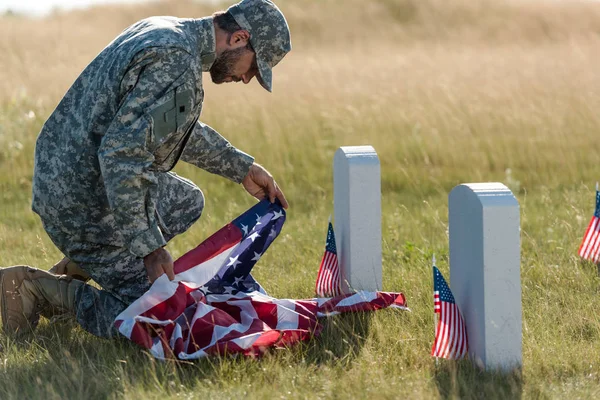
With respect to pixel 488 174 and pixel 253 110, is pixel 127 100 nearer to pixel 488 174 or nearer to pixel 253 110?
pixel 488 174

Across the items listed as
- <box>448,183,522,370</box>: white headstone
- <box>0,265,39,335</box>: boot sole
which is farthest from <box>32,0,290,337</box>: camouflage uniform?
<box>448,183,522,370</box>: white headstone

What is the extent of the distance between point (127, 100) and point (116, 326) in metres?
1.07

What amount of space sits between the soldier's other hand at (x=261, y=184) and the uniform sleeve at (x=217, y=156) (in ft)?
0.15

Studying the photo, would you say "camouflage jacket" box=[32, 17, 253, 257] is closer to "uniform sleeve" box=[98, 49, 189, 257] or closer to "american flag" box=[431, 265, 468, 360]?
"uniform sleeve" box=[98, 49, 189, 257]

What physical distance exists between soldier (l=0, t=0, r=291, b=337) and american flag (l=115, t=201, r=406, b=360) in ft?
0.53

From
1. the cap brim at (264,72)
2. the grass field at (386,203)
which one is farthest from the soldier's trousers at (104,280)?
the cap brim at (264,72)

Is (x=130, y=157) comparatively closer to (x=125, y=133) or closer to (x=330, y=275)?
(x=125, y=133)

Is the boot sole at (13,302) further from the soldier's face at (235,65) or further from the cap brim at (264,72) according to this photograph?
the cap brim at (264,72)

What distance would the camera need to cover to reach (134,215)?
3840 millimetres

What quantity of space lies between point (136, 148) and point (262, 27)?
84cm

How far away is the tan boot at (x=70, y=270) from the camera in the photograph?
16.2ft

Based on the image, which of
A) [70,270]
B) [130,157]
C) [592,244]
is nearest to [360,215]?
[130,157]

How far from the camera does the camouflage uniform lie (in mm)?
3822

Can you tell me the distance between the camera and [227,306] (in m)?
4.45
